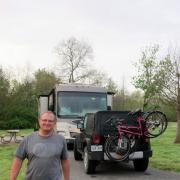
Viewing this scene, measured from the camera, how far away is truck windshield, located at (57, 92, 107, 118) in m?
22.3

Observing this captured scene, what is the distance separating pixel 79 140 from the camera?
1594 centimetres

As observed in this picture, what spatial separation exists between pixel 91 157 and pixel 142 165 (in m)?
1.82

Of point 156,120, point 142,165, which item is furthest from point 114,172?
point 156,120

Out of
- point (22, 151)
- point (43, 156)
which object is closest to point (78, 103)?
point (22, 151)

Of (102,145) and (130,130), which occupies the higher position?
(130,130)

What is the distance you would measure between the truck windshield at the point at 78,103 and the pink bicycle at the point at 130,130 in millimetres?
8159

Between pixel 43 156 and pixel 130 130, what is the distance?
27.1 feet

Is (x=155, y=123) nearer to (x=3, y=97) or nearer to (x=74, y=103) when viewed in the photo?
(x=74, y=103)

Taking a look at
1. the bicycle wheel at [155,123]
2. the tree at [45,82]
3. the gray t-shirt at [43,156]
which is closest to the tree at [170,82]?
the bicycle wheel at [155,123]

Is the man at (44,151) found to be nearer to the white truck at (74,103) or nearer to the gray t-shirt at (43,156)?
the gray t-shirt at (43,156)

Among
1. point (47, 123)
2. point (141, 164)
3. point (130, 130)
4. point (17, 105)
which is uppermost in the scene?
point (17, 105)

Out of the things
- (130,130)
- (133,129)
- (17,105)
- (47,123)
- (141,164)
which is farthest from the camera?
(17,105)

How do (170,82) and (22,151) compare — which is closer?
(22,151)

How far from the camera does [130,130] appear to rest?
13.7 meters
